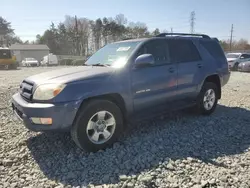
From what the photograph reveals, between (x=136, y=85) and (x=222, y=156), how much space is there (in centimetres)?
172

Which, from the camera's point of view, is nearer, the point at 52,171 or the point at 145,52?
the point at 52,171

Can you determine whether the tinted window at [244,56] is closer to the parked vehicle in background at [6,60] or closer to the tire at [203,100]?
the tire at [203,100]

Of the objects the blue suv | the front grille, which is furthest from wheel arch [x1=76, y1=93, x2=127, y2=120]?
the front grille

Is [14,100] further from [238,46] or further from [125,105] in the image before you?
[238,46]

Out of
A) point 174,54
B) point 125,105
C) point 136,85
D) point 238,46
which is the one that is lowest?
point 125,105

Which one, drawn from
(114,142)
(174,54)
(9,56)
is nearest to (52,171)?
(114,142)

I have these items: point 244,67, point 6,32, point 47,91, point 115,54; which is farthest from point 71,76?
point 6,32

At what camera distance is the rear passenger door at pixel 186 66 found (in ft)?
15.4

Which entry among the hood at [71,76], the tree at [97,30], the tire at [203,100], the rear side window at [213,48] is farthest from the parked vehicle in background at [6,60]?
the tree at [97,30]

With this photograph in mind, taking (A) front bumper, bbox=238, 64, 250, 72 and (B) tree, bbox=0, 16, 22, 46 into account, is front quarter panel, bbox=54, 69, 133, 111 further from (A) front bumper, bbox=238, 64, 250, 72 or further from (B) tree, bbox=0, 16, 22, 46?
(B) tree, bbox=0, 16, 22, 46

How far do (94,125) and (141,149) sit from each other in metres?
0.82

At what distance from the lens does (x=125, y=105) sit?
385 centimetres

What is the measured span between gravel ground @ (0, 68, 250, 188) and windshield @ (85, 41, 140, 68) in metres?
1.35

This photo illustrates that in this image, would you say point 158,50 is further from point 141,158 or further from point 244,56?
point 244,56
